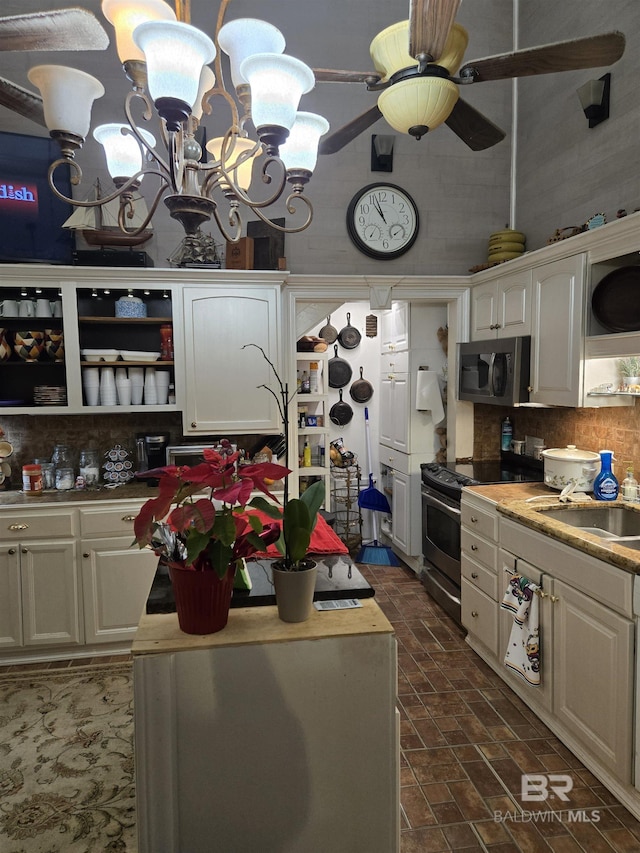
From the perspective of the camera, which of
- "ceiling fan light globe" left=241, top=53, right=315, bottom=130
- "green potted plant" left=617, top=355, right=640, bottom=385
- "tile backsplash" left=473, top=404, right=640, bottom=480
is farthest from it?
"tile backsplash" left=473, top=404, right=640, bottom=480

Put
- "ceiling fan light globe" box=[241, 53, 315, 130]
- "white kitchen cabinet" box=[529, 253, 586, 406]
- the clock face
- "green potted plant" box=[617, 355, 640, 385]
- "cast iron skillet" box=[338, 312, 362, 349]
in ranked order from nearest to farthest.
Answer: "ceiling fan light globe" box=[241, 53, 315, 130] → "green potted plant" box=[617, 355, 640, 385] → "white kitchen cabinet" box=[529, 253, 586, 406] → the clock face → "cast iron skillet" box=[338, 312, 362, 349]

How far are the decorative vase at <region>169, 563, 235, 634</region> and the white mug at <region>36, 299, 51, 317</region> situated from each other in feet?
8.53

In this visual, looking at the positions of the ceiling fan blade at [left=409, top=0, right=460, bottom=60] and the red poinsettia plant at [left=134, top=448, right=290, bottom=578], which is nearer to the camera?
the red poinsettia plant at [left=134, top=448, right=290, bottom=578]

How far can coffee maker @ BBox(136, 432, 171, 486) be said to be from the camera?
11.7 ft

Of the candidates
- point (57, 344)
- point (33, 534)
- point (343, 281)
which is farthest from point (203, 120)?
point (33, 534)

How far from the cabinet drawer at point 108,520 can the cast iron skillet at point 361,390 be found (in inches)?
103

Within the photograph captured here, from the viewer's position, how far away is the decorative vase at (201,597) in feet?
4.31

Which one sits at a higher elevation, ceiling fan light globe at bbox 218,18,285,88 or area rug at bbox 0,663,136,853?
ceiling fan light globe at bbox 218,18,285,88

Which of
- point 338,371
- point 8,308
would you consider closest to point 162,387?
point 8,308

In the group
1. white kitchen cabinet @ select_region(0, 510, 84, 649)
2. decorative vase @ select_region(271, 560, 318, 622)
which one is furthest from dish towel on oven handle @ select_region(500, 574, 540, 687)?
white kitchen cabinet @ select_region(0, 510, 84, 649)

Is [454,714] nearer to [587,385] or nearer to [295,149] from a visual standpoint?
[587,385]

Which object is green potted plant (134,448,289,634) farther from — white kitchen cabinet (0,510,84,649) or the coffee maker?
the coffee maker

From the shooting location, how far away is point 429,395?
4.23m

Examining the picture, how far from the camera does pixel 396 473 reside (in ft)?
15.2
